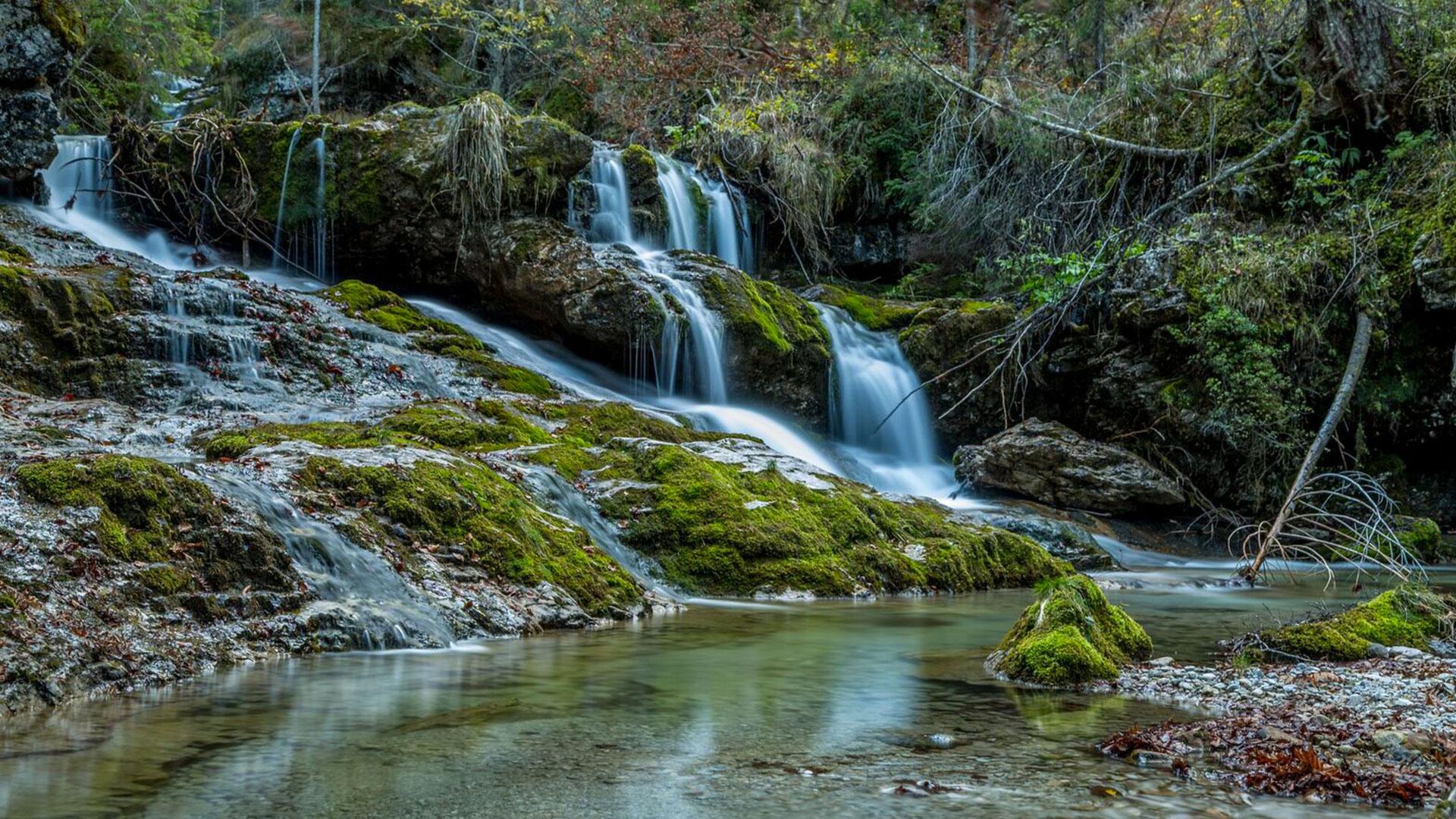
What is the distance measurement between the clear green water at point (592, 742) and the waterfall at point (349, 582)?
330mm

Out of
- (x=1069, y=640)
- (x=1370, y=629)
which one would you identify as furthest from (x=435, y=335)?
(x=1370, y=629)

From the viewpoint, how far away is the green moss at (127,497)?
177 inches

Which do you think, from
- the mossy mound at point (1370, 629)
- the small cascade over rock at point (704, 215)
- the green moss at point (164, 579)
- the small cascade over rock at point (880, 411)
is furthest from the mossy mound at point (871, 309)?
the green moss at point (164, 579)

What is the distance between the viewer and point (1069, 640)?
4.60 m

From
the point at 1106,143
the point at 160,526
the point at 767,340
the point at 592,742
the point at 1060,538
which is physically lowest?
the point at 1060,538

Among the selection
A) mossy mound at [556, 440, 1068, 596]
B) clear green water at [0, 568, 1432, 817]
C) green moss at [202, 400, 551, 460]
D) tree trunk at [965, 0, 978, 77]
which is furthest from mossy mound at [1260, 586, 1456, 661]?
tree trunk at [965, 0, 978, 77]

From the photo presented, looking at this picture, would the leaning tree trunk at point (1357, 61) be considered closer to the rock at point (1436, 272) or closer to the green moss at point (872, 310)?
the rock at point (1436, 272)

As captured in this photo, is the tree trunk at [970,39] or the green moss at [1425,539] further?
the tree trunk at [970,39]

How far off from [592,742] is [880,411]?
11.2 metres

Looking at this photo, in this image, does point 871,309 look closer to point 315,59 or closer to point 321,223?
point 321,223

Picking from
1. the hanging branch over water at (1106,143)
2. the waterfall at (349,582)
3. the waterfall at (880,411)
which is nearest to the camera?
the waterfall at (349,582)

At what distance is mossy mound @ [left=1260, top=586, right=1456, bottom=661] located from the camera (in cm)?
512

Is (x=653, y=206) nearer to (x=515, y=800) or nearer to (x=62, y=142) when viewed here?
(x=62, y=142)

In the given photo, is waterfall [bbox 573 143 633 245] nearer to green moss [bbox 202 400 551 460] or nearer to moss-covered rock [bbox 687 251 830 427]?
moss-covered rock [bbox 687 251 830 427]
